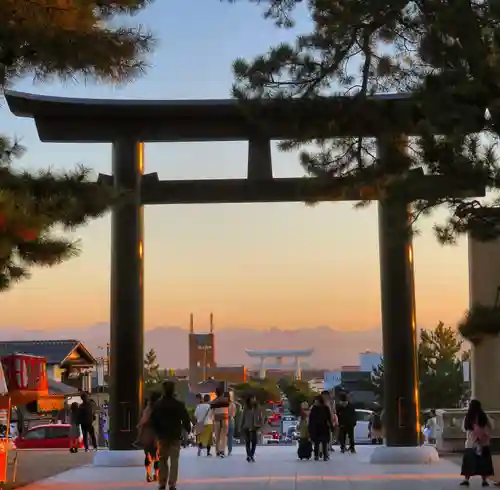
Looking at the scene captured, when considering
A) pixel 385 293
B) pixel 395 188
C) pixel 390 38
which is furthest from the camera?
pixel 385 293

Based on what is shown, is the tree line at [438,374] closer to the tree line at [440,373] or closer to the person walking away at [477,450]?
the tree line at [440,373]

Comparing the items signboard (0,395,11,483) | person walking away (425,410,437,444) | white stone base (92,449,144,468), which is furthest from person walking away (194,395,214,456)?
signboard (0,395,11,483)

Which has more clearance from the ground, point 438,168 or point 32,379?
point 438,168

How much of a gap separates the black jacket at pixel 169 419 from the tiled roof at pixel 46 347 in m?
32.7

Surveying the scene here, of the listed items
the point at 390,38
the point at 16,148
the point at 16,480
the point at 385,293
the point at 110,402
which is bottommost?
the point at 16,480

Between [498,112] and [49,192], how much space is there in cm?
484

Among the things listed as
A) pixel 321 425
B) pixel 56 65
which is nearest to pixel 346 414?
pixel 321 425

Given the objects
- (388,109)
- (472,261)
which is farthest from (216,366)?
(388,109)

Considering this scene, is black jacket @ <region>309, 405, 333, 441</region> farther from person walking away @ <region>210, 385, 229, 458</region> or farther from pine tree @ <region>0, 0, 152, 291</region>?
pine tree @ <region>0, 0, 152, 291</region>

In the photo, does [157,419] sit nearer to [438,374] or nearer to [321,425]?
[321,425]

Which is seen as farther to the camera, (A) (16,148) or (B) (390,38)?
(B) (390,38)

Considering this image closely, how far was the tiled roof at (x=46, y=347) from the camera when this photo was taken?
4400 centimetres

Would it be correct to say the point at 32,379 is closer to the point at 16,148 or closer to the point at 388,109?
the point at 16,148

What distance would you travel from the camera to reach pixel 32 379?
43.8 ft
